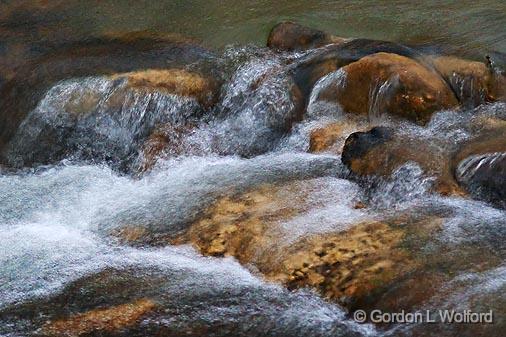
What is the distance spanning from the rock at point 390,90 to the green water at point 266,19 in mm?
969

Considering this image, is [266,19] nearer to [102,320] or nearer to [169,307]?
[169,307]

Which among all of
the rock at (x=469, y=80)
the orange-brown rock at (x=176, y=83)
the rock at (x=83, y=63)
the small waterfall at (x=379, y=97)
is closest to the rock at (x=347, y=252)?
the small waterfall at (x=379, y=97)

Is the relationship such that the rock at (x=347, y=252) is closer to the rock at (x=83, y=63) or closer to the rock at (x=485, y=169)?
the rock at (x=485, y=169)

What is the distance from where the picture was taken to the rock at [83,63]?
8133mm

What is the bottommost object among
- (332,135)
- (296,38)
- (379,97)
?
A: (332,135)

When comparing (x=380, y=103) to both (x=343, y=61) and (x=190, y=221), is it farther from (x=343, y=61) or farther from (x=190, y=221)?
(x=190, y=221)

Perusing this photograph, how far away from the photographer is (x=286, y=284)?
518cm

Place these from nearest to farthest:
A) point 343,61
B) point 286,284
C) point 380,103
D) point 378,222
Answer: point 286,284 → point 378,222 → point 380,103 → point 343,61

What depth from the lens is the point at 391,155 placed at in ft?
20.6

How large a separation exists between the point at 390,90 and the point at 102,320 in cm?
337

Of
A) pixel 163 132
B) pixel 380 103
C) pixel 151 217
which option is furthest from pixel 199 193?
pixel 380 103

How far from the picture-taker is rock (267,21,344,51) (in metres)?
8.39

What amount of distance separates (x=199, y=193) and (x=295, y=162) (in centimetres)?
90

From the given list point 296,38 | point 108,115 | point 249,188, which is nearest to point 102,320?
point 249,188
